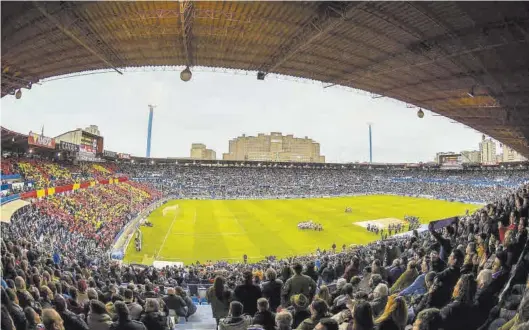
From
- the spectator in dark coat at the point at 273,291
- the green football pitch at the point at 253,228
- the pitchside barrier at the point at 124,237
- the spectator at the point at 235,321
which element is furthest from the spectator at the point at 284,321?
the green football pitch at the point at 253,228

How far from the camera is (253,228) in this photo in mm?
41562

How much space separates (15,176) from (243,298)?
32.6 metres

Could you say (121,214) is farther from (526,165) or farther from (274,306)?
(526,165)

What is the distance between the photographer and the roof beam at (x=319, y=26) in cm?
1319

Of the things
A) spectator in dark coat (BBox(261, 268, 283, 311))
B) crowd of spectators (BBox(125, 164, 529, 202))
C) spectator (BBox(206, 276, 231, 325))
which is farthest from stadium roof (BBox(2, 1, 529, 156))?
crowd of spectators (BBox(125, 164, 529, 202))

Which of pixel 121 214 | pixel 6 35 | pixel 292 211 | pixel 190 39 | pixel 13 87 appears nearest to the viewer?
pixel 6 35

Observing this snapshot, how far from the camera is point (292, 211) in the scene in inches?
2183

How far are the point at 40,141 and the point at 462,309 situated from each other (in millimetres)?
41467

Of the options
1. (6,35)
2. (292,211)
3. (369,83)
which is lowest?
(292,211)

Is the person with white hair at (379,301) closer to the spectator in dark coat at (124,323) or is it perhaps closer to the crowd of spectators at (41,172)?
the spectator in dark coat at (124,323)

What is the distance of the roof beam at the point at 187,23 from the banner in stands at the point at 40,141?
2381 cm

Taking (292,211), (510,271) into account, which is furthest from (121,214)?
(510,271)

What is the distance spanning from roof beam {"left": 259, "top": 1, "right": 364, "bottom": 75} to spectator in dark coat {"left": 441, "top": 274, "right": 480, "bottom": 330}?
10.5 meters

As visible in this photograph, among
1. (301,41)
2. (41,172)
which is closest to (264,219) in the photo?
(41,172)
